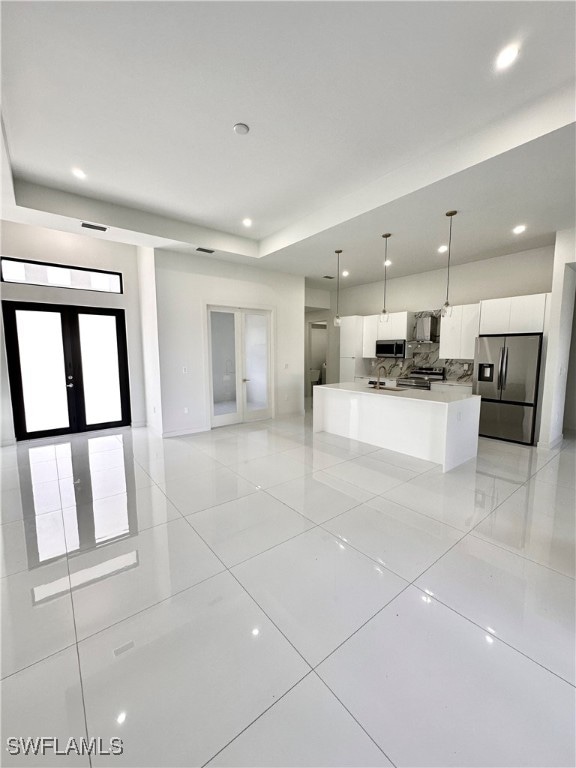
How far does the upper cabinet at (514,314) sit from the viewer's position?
15.4ft

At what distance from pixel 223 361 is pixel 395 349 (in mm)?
3659

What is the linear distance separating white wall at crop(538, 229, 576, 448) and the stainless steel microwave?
2.51 meters

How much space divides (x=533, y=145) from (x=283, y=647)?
3.94 metres

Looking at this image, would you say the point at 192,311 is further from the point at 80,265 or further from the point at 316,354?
the point at 316,354

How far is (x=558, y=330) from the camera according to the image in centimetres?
444

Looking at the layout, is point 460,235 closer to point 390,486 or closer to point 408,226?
point 408,226

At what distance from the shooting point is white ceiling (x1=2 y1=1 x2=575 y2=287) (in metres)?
1.85

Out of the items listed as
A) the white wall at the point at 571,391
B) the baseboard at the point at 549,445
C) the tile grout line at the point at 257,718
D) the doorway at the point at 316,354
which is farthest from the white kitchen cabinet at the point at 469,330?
the tile grout line at the point at 257,718

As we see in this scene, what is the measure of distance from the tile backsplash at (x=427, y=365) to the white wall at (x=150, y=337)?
4.00m

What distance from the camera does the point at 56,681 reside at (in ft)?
4.70

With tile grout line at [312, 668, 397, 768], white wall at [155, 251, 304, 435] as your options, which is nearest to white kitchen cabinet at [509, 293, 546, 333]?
white wall at [155, 251, 304, 435]

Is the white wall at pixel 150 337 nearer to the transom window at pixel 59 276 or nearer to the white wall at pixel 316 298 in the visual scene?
the transom window at pixel 59 276

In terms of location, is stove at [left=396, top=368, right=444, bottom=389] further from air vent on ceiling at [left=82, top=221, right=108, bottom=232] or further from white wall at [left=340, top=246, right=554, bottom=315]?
air vent on ceiling at [left=82, top=221, right=108, bottom=232]

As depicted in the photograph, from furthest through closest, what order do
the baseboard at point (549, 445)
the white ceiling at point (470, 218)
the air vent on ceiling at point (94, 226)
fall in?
the baseboard at point (549, 445), the air vent on ceiling at point (94, 226), the white ceiling at point (470, 218)
